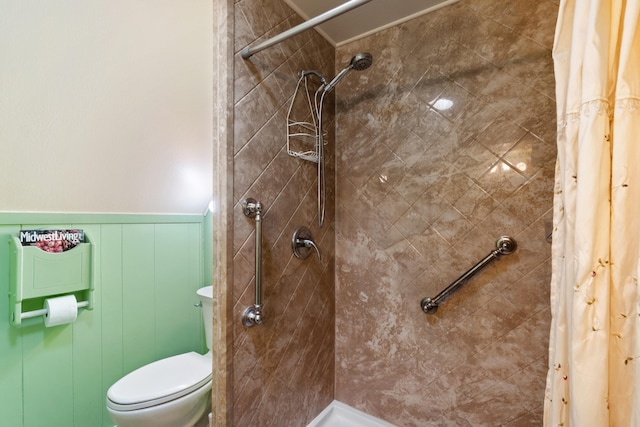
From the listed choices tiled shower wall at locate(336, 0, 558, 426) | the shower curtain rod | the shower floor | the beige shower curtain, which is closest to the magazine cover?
the shower curtain rod

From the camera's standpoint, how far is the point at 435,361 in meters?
1.42

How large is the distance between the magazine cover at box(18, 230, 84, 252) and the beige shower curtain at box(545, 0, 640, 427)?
229cm

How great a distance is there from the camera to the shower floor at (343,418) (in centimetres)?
157

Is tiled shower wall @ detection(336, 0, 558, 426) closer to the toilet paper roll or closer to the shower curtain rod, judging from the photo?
the shower curtain rod

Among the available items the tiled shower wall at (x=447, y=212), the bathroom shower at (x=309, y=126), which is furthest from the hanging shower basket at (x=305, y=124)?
the tiled shower wall at (x=447, y=212)

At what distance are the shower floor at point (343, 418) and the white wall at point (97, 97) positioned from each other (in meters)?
1.83

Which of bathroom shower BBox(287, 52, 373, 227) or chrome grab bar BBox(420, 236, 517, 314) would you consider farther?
bathroom shower BBox(287, 52, 373, 227)

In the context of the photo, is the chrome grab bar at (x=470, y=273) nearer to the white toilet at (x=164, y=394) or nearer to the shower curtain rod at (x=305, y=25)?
the shower curtain rod at (x=305, y=25)

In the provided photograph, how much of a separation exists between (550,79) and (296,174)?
1205 millimetres

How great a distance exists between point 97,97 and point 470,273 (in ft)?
6.63

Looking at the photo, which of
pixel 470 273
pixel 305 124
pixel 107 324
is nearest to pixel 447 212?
pixel 470 273

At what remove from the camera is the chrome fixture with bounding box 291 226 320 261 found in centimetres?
141

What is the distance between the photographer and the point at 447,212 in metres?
1.39

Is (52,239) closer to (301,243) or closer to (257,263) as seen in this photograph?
(257,263)
